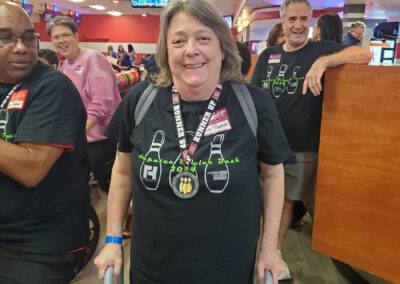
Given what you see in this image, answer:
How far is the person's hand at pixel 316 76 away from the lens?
6.15ft

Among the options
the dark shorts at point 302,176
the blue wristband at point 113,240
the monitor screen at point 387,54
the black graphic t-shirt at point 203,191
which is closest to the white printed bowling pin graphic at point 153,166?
the black graphic t-shirt at point 203,191

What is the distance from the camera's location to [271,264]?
1.24 m

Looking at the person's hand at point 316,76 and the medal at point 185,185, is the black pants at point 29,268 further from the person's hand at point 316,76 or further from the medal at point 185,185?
the person's hand at point 316,76

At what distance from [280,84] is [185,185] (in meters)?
1.34

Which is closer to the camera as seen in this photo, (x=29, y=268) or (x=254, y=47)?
(x=29, y=268)

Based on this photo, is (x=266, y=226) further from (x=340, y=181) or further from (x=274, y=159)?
(x=340, y=181)

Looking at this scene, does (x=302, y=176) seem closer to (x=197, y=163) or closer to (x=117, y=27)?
(x=197, y=163)

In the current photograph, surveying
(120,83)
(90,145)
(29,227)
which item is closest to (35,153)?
(29,227)

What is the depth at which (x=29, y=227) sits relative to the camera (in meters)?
1.33

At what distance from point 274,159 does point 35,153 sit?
0.88 metres

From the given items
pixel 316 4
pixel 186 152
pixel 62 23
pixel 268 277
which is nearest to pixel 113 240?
pixel 186 152

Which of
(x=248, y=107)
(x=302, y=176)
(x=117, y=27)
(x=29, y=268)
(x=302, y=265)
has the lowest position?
(x=302, y=265)

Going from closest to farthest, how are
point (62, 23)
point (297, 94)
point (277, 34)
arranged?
point (297, 94) < point (62, 23) < point (277, 34)

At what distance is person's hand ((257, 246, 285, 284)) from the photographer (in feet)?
4.02
